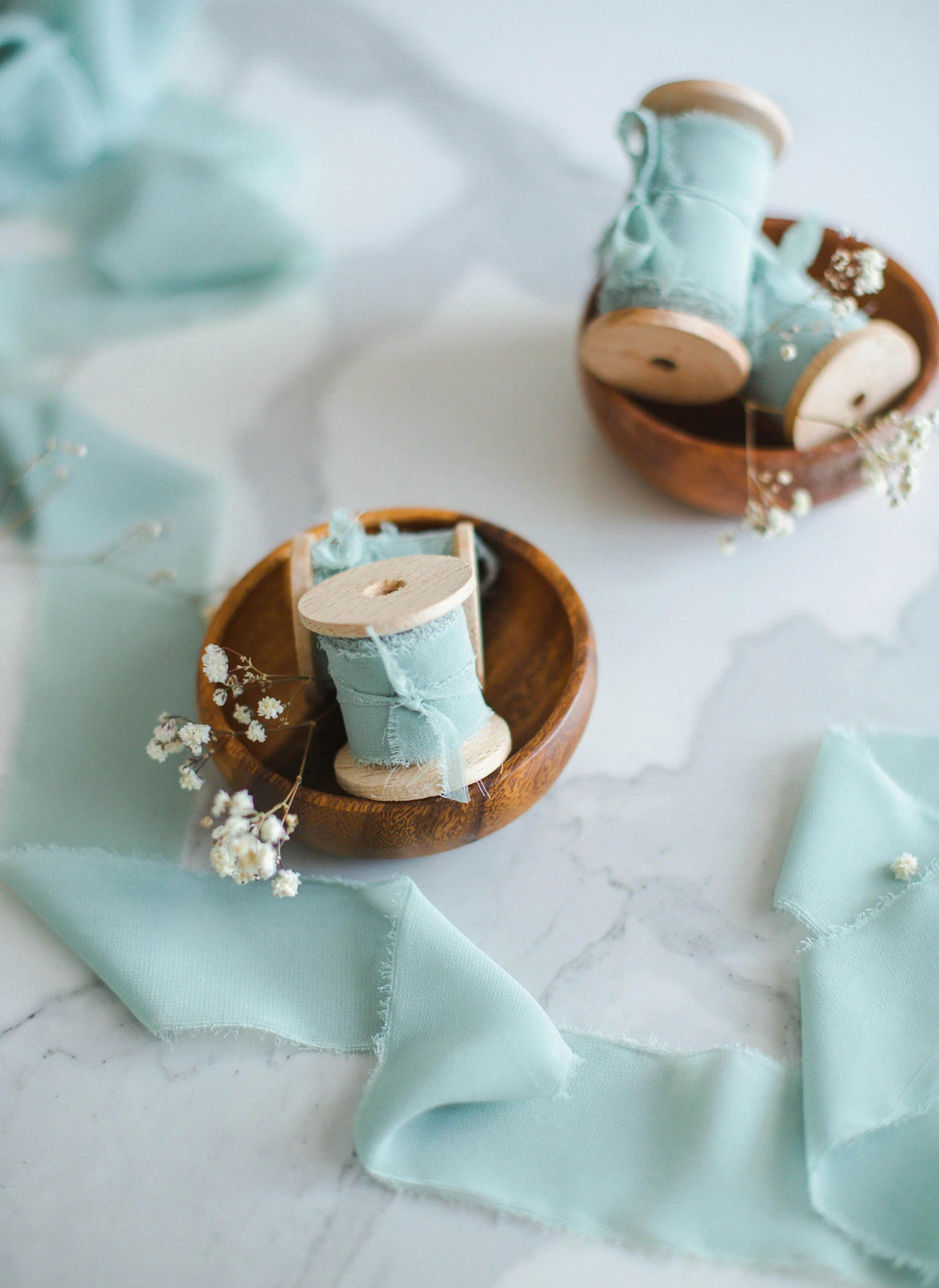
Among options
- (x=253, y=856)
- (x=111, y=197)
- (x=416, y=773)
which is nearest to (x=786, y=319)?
(x=416, y=773)

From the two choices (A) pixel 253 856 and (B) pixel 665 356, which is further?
(B) pixel 665 356

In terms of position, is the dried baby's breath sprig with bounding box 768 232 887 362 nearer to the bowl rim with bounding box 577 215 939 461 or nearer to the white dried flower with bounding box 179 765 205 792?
the bowl rim with bounding box 577 215 939 461

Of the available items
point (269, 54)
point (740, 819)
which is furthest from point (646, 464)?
point (269, 54)

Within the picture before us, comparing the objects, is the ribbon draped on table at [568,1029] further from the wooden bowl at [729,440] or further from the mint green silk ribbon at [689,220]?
Answer: the mint green silk ribbon at [689,220]

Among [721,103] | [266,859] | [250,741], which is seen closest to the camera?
[266,859]

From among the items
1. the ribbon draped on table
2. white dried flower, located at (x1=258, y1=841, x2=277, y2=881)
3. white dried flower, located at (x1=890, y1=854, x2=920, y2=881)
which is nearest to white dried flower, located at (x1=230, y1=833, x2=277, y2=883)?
white dried flower, located at (x1=258, y1=841, x2=277, y2=881)

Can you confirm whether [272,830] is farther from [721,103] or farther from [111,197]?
[111,197]
